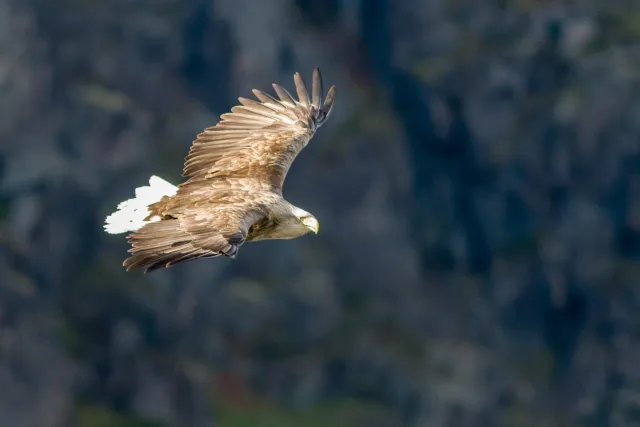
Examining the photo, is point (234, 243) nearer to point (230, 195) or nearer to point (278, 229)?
point (278, 229)

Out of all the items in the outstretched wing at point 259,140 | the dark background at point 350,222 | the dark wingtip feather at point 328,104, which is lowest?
the outstretched wing at point 259,140

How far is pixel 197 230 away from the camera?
19.8 meters

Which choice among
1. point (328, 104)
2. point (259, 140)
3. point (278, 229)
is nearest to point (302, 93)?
point (328, 104)

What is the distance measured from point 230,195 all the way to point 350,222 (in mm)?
61212

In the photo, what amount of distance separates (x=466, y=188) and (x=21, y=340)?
105 feet

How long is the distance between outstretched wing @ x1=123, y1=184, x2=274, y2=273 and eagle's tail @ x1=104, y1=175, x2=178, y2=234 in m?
0.46

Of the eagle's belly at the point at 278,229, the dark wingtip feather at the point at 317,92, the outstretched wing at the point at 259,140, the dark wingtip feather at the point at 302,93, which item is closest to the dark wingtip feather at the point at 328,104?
the outstretched wing at the point at 259,140

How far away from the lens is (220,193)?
22.5 metres

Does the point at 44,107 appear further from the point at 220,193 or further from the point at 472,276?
the point at 220,193

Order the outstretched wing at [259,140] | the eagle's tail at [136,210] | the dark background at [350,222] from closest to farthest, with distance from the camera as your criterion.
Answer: the eagle's tail at [136,210] < the outstretched wing at [259,140] < the dark background at [350,222]

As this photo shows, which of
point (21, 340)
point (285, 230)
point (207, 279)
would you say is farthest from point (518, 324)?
point (285, 230)

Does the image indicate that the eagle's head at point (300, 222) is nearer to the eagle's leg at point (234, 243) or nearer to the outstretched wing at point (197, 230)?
the outstretched wing at point (197, 230)

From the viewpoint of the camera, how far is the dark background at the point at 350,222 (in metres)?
78.8

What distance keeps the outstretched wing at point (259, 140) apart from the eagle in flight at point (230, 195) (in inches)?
0.7
